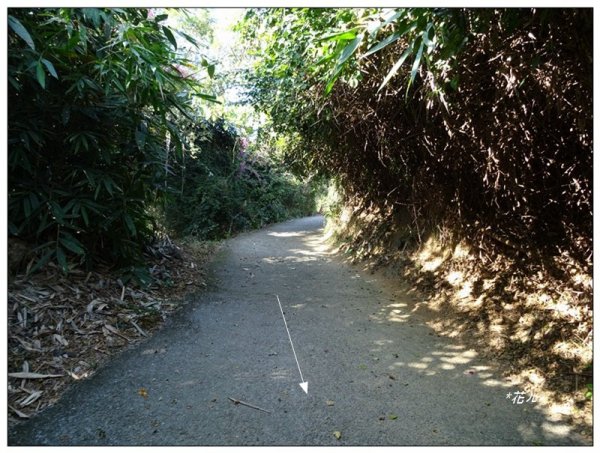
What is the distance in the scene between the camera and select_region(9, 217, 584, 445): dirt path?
175 centimetres

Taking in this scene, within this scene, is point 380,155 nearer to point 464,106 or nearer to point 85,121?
point 464,106

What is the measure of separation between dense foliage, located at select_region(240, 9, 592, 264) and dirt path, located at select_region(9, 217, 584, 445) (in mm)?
1169

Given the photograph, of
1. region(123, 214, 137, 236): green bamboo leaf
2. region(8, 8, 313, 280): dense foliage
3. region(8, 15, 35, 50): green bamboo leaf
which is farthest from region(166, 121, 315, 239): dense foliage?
region(8, 15, 35, 50): green bamboo leaf

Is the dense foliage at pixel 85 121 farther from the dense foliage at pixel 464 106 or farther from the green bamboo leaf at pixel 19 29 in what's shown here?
the dense foliage at pixel 464 106

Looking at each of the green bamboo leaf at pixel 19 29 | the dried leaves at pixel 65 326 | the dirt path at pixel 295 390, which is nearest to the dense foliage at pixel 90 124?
the green bamboo leaf at pixel 19 29

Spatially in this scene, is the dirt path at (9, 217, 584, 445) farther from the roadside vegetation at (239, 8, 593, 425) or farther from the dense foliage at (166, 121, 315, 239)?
the dense foliage at (166, 121, 315, 239)

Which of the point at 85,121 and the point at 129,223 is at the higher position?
the point at 85,121

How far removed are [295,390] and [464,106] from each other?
2267 millimetres

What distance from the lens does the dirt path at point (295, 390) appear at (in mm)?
1755

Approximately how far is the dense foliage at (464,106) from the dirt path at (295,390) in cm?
117

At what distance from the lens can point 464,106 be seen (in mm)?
2654

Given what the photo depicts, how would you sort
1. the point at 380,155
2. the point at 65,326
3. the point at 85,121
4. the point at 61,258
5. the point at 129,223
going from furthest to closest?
the point at 380,155 → the point at 129,223 → the point at 85,121 → the point at 61,258 → the point at 65,326

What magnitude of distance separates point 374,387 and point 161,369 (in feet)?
4.41

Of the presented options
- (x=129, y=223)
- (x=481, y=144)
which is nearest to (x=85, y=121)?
(x=129, y=223)
